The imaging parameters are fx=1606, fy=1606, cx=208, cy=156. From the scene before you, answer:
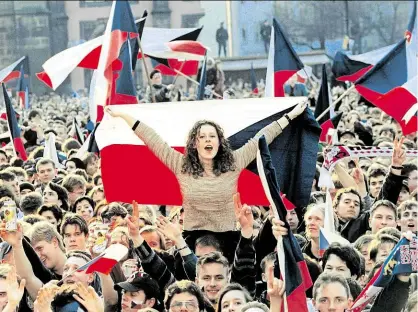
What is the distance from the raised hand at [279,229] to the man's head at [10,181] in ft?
16.5

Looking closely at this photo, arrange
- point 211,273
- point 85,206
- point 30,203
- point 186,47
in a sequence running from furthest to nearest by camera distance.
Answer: point 186,47
point 85,206
point 30,203
point 211,273

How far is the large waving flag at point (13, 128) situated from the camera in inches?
645

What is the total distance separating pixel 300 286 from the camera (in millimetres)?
7793

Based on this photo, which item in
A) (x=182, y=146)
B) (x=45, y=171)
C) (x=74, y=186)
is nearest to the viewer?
(x=182, y=146)

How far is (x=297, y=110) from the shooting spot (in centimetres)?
1032

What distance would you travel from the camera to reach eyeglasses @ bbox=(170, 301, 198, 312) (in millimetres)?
8062

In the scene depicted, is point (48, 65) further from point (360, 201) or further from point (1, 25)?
point (1, 25)

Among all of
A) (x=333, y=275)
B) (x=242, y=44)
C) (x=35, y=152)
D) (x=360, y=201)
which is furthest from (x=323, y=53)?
(x=333, y=275)

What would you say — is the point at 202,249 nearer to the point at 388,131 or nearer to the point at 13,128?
the point at 13,128

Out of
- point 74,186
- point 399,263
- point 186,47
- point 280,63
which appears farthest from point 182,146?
point 186,47

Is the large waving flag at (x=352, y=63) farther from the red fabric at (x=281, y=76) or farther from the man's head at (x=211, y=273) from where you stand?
the man's head at (x=211, y=273)

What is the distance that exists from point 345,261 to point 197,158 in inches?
41.8

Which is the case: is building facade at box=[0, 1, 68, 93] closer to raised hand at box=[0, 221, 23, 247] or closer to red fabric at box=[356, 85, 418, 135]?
red fabric at box=[356, 85, 418, 135]

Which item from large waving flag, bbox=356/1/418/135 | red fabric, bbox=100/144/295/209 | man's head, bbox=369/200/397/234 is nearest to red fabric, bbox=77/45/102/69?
large waving flag, bbox=356/1/418/135
